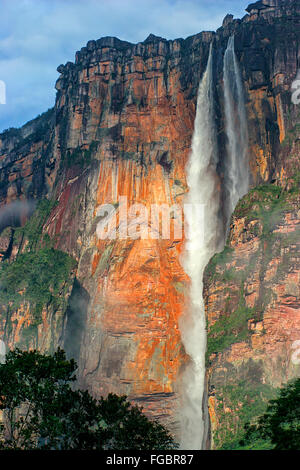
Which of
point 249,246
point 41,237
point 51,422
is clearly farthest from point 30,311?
point 51,422

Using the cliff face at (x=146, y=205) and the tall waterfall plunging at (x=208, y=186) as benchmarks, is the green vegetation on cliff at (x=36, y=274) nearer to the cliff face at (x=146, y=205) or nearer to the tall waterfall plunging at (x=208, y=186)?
the cliff face at (x=146, y=205)

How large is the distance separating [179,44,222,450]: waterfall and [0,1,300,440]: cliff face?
720 millimetres

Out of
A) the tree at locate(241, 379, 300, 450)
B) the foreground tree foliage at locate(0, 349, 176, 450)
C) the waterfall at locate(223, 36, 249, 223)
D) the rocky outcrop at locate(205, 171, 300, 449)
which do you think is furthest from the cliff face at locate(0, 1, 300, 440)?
the tree at locate(241, 379, 300, 450)

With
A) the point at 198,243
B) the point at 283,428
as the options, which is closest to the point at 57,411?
the point at 283,428

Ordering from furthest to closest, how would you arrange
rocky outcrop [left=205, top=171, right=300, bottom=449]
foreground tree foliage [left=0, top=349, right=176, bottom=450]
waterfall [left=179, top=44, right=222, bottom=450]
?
1. waterfall [left=179, top=44, right=222, bottom=450]
2. rocky outcrop [left=205, top=171, right=300, bottom=449]
3. foreground tree foliage [left=0, top=349, right=176, bottom=450]

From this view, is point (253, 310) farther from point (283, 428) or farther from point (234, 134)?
point (234, 134)

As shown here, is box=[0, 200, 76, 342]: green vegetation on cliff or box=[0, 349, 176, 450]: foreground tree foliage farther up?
box=[0, 200, 76, 342]: green vegetation on cliff

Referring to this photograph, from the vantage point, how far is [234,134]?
177 ft

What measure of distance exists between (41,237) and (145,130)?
1519 centimetres

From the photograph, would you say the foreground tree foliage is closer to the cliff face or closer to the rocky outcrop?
the rocky outcrop

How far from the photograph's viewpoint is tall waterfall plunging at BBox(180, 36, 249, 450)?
1976 inches

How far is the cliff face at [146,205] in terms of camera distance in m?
46.2

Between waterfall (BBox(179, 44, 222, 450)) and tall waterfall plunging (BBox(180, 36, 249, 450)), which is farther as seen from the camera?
tall waterfall plunging (BBox(180, 36, 249, 450))
